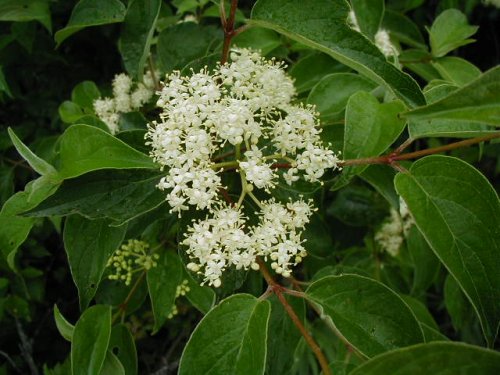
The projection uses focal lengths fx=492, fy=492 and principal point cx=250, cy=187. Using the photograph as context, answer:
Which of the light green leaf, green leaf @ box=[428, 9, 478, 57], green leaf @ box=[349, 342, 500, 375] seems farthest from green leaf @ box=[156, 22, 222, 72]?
green leaf @ box=[349, 342, 500, 375]

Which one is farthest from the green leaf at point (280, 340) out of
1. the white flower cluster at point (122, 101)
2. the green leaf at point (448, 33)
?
the green leaf at point (448, 33)

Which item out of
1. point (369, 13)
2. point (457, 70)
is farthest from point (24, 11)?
point (457, 70)

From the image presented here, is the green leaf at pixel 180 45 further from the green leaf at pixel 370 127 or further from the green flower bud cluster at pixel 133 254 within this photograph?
the green leaf at pixel 370 127

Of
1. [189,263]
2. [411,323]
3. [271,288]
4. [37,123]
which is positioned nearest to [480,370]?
[411,323]

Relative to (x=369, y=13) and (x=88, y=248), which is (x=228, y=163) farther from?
(x=369, y=13)

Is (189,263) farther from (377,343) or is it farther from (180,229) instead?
(377,343)

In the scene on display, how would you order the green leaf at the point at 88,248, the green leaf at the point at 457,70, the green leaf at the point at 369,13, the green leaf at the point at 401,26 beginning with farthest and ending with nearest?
the green leaf at the point at 401,26 < the green leaf at the point at 457,70 < the green leaf at the point at 369,13 < the green leaf at the point at 88,248
